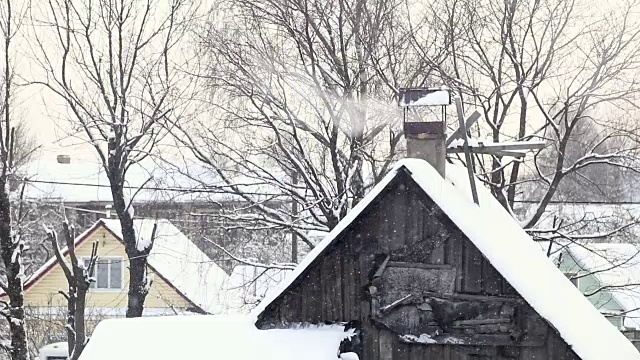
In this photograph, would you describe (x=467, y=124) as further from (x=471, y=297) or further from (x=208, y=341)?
(x=208, y=341)

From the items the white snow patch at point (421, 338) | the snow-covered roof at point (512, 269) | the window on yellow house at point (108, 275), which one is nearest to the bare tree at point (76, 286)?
the snow-covered roof at point (512, 269)

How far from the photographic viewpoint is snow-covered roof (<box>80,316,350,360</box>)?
749cm

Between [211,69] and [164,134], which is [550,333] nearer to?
[211,69]

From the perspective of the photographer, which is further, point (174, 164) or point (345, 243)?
point (174, 164)

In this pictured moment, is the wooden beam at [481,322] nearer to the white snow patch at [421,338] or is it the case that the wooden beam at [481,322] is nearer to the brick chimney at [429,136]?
the white snow patch at [421,338]

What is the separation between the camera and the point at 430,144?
843 centimetres

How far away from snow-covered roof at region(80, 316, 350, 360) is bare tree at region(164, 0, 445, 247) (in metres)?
6.52

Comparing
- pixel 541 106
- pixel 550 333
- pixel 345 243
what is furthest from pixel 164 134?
pixel 550 333

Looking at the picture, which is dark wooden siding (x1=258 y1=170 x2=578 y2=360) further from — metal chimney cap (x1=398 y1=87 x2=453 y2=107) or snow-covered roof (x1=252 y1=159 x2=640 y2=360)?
metal chimney cap (x1=398 y1=87 x2=453 y2=107)

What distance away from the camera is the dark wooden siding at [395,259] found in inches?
292

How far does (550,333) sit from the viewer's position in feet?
23.2

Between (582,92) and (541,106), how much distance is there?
0.82 m

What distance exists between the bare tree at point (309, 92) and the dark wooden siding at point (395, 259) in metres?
6.55

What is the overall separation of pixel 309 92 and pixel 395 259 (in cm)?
751
